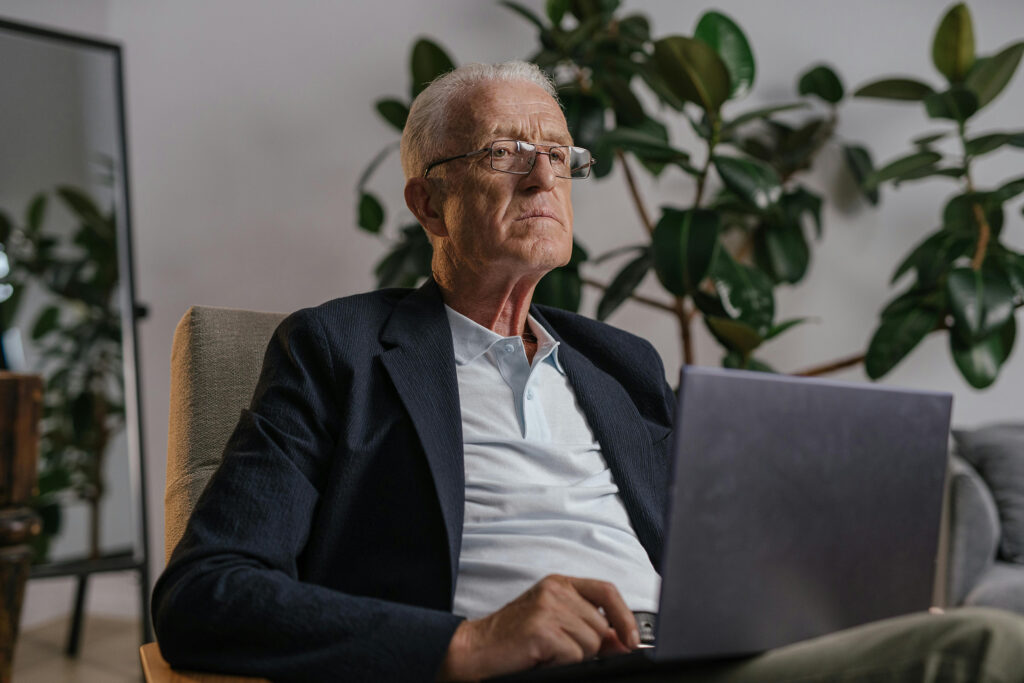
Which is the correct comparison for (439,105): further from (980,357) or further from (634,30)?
(980,357)

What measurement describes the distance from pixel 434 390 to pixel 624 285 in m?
1.34

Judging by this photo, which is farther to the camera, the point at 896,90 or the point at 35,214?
the point at 896,90

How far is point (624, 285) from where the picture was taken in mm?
2486

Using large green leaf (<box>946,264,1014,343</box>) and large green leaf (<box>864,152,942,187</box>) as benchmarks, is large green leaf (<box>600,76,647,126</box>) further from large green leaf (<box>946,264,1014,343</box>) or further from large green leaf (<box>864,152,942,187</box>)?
large green leaf (<box>946,264,1014,343</box>)

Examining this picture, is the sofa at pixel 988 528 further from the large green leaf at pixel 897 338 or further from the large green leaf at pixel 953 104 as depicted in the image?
the large green leaf at pixel 953 104

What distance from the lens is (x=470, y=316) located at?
1.47 metres

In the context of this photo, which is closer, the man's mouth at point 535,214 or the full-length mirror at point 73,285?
the man's mouth at point 535,214

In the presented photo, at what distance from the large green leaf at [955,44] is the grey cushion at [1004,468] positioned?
119 centimetres

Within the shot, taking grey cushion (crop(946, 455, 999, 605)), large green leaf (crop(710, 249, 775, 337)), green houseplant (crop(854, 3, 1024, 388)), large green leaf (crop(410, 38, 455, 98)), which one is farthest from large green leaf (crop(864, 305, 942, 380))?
large green leaf (crop(410, 38, 455, 98))

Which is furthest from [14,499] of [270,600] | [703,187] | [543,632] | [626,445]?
[703,187]

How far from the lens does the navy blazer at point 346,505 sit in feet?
3.04

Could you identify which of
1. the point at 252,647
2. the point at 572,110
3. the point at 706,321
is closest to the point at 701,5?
the point at 572,110

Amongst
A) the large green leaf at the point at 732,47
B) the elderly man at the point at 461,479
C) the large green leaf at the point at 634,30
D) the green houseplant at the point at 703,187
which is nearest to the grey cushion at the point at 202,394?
the elderly man at the point at 461,479

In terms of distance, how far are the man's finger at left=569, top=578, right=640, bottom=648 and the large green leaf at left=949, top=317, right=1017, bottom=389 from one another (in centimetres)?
209
